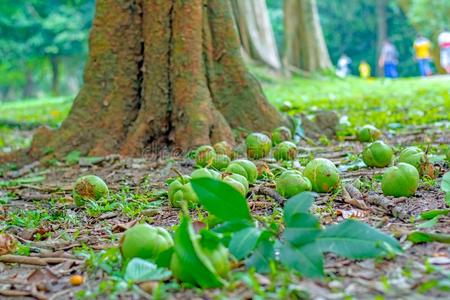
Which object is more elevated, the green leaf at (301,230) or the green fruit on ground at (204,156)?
the green leaf at (301,230)

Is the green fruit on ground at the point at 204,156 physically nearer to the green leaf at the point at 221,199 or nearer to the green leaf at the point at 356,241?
the green leaf at the point at 221,199

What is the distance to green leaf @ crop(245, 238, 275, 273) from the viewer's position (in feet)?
7.64

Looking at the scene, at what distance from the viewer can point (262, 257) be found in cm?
236

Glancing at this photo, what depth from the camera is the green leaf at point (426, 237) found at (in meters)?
2.58

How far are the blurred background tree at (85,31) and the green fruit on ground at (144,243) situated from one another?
27.2 m

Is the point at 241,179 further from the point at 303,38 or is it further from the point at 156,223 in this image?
the point at 303,38

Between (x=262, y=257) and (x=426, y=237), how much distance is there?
68cm

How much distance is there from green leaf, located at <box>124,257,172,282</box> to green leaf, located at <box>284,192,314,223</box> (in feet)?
1.58

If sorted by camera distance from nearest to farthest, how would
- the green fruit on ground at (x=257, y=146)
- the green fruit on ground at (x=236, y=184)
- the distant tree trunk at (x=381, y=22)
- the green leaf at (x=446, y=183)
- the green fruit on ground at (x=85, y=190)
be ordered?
1. the green leaf at (x=446, y=183)
2. the green fruit on ground at (x=236, y=184)
3. the green fruit on ground at (x=85, y=190)
4. the green fruit on ground at (x=257, y=146)
5. the distant tree trunk at (x=381, y=22)

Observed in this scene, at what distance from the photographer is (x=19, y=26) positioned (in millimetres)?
35938

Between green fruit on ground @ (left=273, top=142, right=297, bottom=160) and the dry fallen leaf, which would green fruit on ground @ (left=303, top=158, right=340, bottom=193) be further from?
the dry fallen leaf

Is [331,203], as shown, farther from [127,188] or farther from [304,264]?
[127,188]

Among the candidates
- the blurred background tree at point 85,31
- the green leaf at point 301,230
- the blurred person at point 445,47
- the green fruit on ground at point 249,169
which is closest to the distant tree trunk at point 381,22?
the blurred background tree at point 85,31

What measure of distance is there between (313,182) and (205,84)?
2.46 metres
